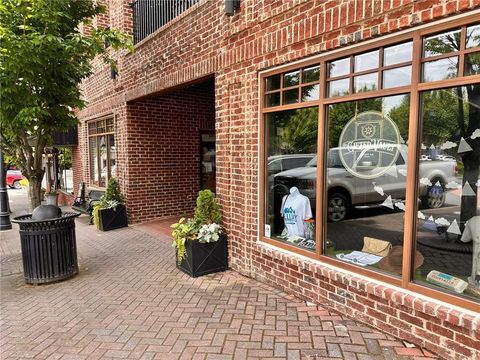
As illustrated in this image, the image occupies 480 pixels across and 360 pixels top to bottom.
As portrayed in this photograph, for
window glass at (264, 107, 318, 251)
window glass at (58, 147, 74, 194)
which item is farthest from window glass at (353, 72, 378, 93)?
window glass at (58, 147, 74, 194)

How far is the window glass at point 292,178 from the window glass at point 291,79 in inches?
12.5

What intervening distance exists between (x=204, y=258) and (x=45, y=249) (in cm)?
215

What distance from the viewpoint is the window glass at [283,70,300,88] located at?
396 cm

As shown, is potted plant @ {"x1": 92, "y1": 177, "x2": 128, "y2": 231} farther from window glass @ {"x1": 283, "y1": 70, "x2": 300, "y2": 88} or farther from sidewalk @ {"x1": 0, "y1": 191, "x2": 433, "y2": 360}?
window glass @ {"x1": 283, "y1": 70, "x2": 300, "y2": 88}

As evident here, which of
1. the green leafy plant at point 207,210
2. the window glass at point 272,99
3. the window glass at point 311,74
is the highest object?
the window glass at point 311,74

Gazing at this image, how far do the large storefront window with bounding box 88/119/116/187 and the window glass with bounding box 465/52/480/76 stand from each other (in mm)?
8268

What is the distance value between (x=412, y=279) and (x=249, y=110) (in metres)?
2.68

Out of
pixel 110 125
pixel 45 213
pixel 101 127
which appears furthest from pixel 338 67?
pixel 101 127

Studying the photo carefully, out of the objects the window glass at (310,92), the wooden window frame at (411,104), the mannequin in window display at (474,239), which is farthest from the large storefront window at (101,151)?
the mannequin in window display at (474,239)

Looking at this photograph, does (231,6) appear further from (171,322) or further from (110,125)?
(110,125)

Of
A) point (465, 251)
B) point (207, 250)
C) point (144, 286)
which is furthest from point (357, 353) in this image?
point (144, 286)

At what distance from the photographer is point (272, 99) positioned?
Result: 4293mm

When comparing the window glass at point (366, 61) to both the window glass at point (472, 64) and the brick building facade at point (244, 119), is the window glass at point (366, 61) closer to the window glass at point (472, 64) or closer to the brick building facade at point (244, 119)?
the brick building facade at point (244, 119)

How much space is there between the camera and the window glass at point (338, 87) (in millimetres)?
3474
